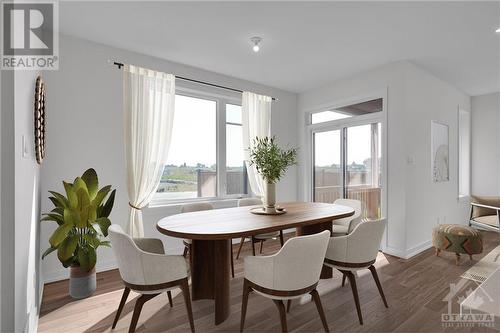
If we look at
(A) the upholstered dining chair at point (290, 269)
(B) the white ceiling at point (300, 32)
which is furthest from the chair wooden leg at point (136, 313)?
(B) the white ceiling at point (300, 32)

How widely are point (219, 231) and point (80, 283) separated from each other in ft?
5.72

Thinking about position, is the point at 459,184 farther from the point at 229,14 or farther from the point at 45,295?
the point at 45,295

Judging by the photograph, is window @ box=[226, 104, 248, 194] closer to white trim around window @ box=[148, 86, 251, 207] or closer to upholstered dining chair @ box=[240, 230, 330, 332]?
white trim around window @ box=[148, 86, 251, 207]

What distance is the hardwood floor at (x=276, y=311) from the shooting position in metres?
2.11

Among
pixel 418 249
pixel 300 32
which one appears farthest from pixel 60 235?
pixel 418 249

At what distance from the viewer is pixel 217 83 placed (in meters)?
4.21

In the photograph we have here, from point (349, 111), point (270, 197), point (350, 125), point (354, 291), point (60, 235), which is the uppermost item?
point (349, 111)

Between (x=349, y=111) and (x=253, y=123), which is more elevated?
(x=349, y=111)

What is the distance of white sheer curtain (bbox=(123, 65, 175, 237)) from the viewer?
10.8ft

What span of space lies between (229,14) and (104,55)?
1715 mm

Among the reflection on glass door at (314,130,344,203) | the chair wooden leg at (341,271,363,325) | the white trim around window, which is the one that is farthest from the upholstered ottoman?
the white trim around window

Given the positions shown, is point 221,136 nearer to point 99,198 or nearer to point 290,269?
point 99,198

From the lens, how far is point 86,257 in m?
2.53

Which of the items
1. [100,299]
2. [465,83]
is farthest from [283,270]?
[465,83]
